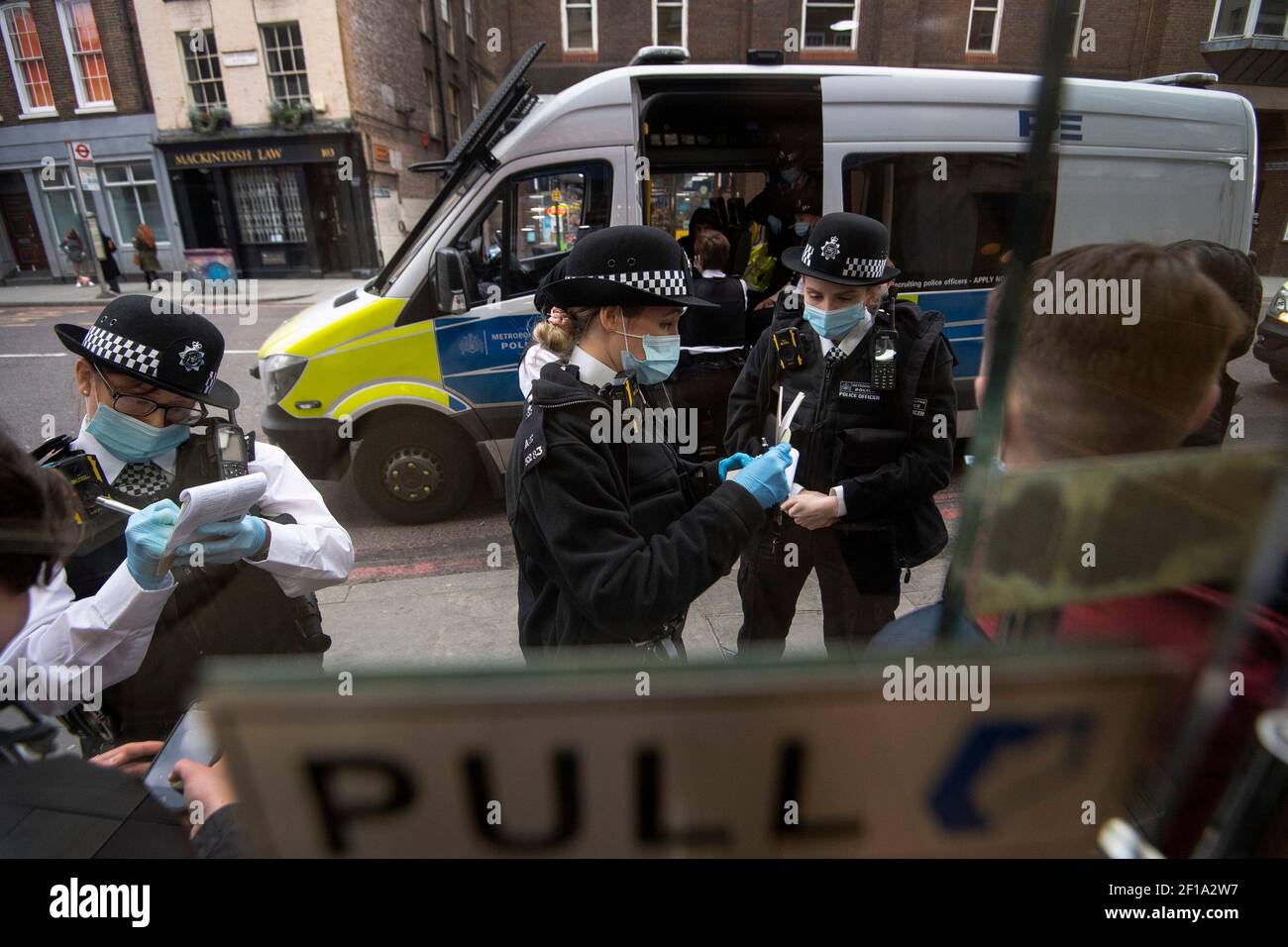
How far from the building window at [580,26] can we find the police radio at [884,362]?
576 inches

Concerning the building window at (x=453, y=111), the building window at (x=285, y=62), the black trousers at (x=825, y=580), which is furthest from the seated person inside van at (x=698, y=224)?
the building window at (x=453, y=111)

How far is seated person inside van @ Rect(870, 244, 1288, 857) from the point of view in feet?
2.35

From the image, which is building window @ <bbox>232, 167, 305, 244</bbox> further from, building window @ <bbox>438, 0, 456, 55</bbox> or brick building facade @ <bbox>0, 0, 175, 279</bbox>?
building window @ <bbox>438, 0, 456, 55</bbox>

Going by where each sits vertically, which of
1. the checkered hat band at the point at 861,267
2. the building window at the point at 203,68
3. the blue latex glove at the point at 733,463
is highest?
the building window at the point at 203,68

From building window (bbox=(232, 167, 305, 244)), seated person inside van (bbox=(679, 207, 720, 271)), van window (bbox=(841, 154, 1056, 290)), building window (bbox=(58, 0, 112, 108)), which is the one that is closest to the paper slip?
van window (bbox=(841, 154, 1056, 290))

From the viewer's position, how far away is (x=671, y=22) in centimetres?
1432

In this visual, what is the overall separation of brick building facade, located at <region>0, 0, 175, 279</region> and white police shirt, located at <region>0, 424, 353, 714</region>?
20.8 m

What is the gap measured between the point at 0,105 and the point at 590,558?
2594 centimetres

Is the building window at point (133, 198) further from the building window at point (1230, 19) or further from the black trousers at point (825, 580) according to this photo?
the building window at point (1230, 19)

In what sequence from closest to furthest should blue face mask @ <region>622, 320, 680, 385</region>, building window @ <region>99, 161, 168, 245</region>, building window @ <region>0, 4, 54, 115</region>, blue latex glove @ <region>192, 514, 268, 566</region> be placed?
blue latex glove @ <region>192, 514, 268, 566</region>
blue face mask @ <region>622, 320, 680, 385</region>
building window @ <region>0, 4, 54, 115</region>
building window @ <region>99, 161, 168, 245</region>

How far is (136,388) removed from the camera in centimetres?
166

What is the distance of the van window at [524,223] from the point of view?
4.14 m
